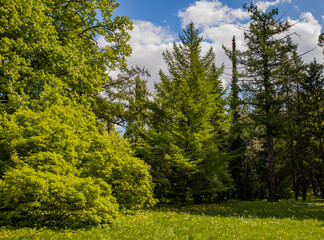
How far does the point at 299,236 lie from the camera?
6348 mm

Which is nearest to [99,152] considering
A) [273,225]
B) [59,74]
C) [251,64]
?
[59,74]

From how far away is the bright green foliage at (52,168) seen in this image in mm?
5355

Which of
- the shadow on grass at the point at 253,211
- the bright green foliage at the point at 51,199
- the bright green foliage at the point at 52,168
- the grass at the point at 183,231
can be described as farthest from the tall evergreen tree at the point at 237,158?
the bright green foliage at the point at 51,199

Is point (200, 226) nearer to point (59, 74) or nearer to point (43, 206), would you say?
point (43, 206)

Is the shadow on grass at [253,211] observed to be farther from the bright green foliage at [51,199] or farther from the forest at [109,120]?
the bright green foliage at [51,199]

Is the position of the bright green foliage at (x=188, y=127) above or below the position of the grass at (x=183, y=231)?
above

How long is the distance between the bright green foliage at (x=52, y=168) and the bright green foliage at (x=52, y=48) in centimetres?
148

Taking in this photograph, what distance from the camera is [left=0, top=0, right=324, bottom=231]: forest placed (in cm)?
607

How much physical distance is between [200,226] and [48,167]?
4955 mm

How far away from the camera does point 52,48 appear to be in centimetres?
954

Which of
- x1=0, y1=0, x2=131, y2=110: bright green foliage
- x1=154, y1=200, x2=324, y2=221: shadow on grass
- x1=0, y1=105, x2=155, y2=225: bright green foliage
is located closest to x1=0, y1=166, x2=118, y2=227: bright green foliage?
x1=0, y1=105, x2=155, y2=225: bright green foliage

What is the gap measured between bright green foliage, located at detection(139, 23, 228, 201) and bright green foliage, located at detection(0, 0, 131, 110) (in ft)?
13.0

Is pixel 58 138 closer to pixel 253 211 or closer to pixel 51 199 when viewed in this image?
pixel 51 199

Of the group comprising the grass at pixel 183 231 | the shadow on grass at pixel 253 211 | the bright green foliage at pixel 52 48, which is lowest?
the shadow on grass at pixel 253 211
